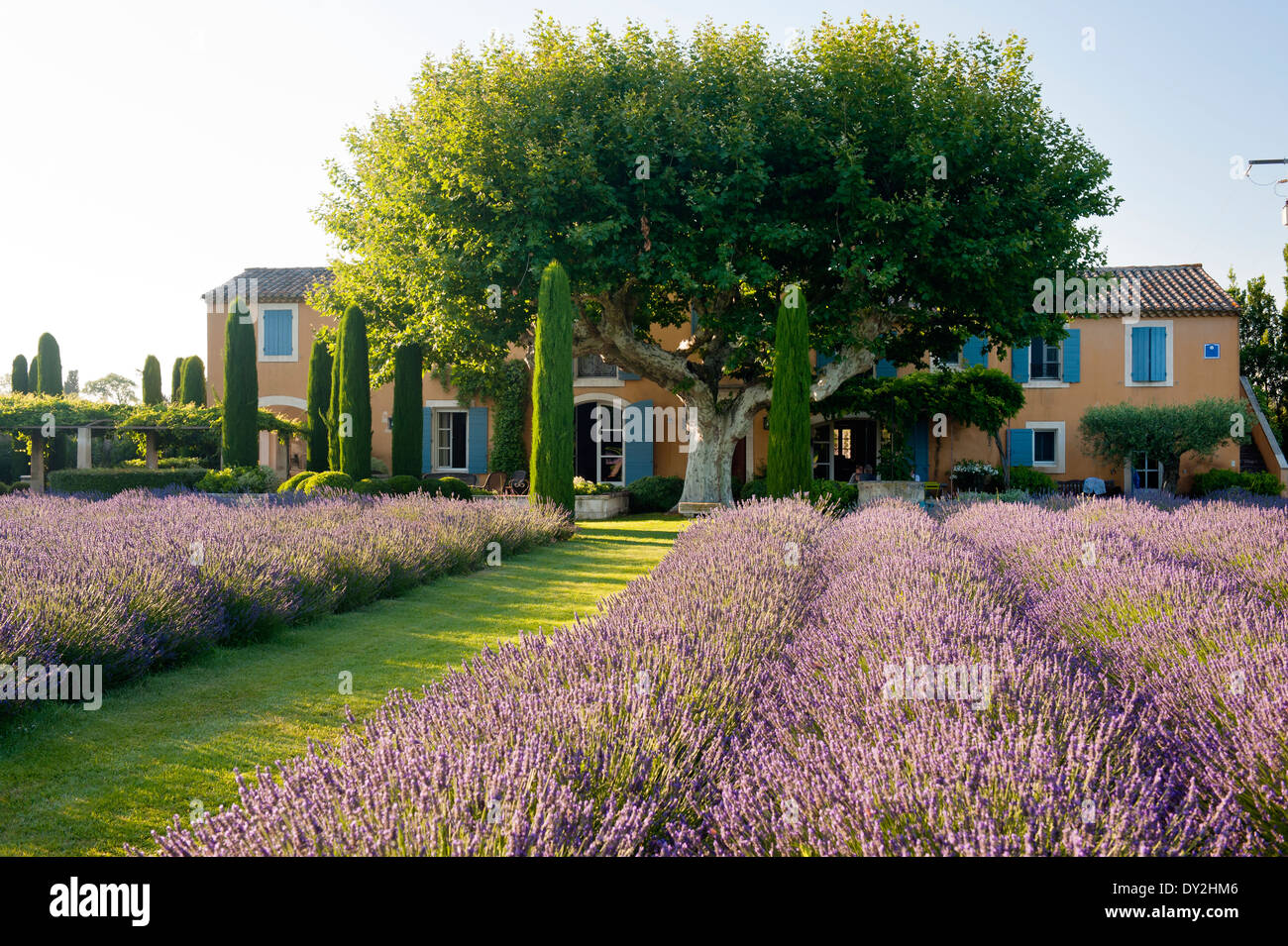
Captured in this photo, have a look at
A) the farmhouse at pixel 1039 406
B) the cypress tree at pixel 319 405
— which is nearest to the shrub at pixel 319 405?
the cypress tree at pixel 319 405

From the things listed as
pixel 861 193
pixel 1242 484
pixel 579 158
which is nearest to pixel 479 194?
pixel 579 158

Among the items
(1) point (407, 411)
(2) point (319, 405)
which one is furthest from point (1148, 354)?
(2) point (319, 405)

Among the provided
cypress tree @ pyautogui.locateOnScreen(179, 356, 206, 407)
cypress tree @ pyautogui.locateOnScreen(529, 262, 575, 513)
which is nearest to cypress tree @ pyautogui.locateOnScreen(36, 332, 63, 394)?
cypress tree @ pyautogui.locateOnScreen(179, 356, 206, 407)

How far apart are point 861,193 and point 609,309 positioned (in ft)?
17.2

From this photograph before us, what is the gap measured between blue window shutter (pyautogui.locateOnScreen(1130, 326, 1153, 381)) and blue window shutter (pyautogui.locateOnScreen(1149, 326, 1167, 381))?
0.28 ft

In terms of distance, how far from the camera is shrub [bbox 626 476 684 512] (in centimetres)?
1805

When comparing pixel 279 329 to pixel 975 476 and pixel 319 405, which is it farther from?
pixel 975 476

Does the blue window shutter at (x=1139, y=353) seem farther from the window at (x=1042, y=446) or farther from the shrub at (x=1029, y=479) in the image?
the shrub at (x=1029, y=479)

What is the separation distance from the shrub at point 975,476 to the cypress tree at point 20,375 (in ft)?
92.0

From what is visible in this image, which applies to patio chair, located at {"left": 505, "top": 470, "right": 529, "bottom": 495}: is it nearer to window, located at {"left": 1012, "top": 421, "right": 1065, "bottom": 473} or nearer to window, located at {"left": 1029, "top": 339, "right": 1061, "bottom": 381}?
window, located at {"left": 1012, "top": 421, "right": 1065, "bottom": 473}

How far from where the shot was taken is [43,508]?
919 centimetres

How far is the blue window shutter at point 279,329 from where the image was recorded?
75.7ft
